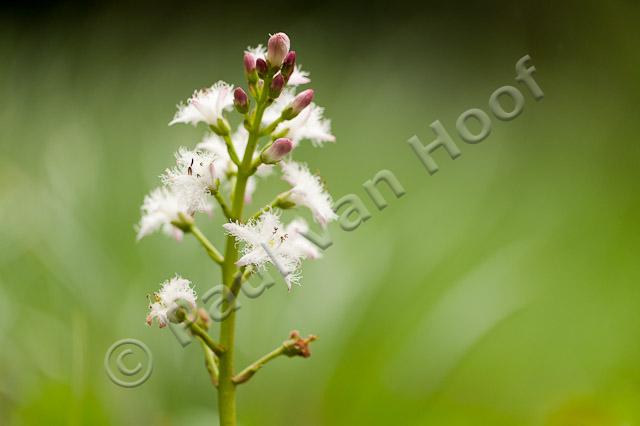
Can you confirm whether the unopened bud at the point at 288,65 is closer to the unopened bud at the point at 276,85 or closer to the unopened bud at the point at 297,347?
the unopened bud at the point at 276,85

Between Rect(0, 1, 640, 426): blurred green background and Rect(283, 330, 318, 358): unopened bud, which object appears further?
Rect(0, 1, 640, 426): blurred green background

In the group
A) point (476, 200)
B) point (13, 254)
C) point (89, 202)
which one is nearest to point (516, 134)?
point (476, 200)

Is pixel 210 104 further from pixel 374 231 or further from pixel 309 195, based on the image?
pixel 374 231

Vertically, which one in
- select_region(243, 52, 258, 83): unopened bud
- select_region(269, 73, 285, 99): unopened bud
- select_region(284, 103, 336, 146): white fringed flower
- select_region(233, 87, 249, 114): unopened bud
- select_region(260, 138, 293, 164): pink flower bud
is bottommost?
select_region(260, 138, 293, 164): pink flower bud

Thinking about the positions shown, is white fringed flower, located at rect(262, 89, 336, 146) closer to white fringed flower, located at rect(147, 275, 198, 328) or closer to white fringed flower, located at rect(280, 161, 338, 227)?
white fringed flower, located at rect(280, 161, 338, 227)

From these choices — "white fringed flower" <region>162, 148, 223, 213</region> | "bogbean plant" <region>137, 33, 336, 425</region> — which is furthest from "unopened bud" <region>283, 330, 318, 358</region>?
"white fringed flower" <region>162, 148, 223, 213</region>

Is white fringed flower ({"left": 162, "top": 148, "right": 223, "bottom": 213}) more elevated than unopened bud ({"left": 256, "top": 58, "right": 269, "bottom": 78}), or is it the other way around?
unopened bud ({"left": 256, "top": 58, "right": 269, "bottom": 78})

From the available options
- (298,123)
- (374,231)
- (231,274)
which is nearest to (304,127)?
(298,123)

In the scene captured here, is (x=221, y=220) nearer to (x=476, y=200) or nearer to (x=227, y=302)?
(x=476, y=200)
